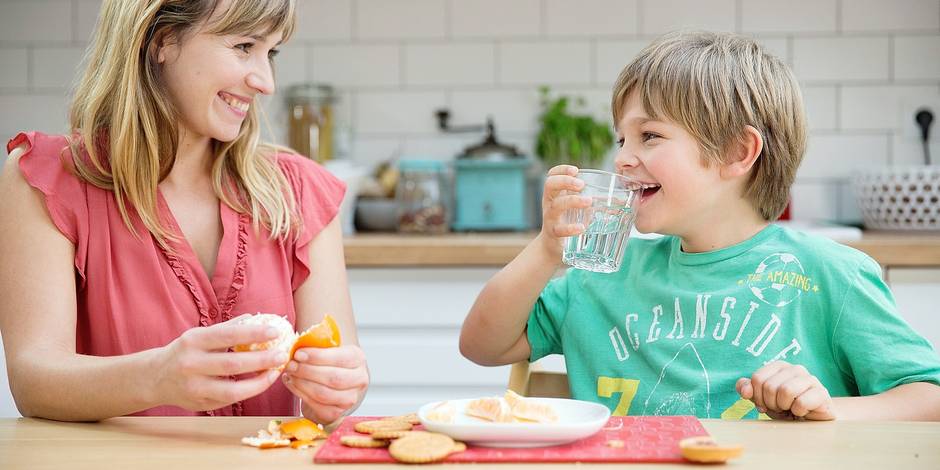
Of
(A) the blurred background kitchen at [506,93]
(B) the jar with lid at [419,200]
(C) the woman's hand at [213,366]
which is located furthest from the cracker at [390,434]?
(B) the jar with lid at [419,200]

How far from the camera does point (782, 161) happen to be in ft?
4.79

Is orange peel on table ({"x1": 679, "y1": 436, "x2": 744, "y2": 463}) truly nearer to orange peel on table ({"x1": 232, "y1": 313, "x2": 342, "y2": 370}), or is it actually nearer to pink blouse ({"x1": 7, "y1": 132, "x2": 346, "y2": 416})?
orange peel on table ({"x1": 232, "y1": 313, "x2": 342, "y2": 370})

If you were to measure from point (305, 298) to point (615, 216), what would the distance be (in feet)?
1.75

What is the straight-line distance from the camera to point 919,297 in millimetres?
2307

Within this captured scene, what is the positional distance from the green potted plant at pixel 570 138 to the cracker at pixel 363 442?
1.96 meters

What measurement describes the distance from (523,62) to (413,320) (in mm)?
943

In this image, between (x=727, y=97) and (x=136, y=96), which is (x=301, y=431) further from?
(x=727, y=97)

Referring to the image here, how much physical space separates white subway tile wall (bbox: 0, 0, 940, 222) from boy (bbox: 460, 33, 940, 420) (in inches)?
58.0

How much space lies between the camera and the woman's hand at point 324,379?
43.3 inches

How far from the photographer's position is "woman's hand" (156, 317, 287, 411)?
973 mm

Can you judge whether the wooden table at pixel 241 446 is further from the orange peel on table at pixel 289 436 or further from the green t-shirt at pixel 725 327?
the green t-shirt at pixel 725 327

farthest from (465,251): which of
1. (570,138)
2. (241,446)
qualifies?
(241,446)

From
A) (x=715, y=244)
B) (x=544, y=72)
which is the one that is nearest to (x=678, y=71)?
(x=715, y=244)

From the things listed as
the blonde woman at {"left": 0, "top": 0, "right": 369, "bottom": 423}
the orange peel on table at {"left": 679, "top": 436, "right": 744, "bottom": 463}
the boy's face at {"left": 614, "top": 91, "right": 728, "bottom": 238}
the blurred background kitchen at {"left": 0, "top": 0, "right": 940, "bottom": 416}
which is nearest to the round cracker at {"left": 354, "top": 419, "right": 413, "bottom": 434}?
the blonde woman at {"left": 0, "top": 0, "right": 369, "bottom": 423}
